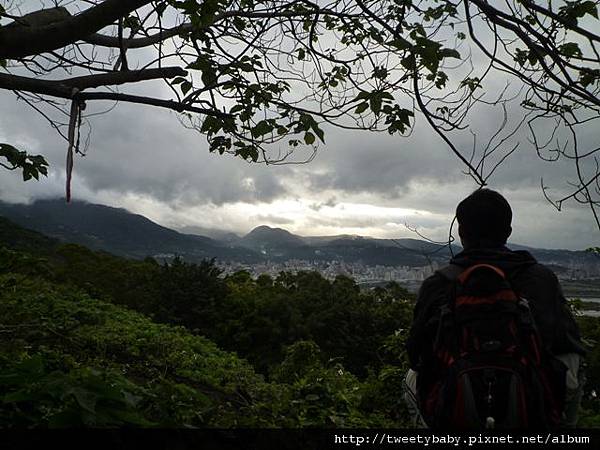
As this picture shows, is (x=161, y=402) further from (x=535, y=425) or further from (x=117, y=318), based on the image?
(x=117, y=318)

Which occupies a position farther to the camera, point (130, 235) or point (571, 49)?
point (130, 235)

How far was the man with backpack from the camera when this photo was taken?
1737 millimetres

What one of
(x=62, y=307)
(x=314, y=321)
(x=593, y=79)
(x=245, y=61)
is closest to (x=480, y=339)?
(x=593, y=79)

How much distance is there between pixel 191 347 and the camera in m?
8.50

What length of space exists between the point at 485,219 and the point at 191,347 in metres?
7.41

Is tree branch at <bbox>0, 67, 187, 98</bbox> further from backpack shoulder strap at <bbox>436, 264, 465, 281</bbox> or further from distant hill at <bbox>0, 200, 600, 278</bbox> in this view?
distant hill at <bbox>0, 200, 600, 278</bbox>

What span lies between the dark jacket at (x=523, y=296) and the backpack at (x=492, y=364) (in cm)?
7

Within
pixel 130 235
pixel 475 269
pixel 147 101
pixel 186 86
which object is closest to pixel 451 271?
pixel 475 269

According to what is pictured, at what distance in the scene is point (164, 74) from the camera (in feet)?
8.56

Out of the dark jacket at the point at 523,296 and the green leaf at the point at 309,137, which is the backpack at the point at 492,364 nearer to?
the dark jacket at the point at 523,296

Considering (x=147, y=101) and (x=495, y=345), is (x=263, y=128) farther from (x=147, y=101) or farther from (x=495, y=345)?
(x=495, y=345)

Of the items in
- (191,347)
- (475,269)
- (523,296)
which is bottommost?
(191,347)

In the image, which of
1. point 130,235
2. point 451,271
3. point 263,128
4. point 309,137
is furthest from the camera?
point 130,235

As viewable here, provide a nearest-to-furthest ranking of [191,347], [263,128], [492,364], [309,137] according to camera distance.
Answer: [492,364] → [309,137] → [263,128] → [191,347]
